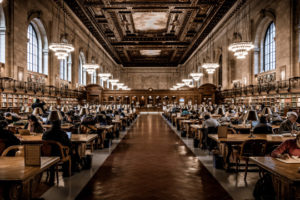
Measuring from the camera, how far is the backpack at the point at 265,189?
3.89m

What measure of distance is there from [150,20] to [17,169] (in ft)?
72.8

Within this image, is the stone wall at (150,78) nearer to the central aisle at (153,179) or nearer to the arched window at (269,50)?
the arched window at (269,50)

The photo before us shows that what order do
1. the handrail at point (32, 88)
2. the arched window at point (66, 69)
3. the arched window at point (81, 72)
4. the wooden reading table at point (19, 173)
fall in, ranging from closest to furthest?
the wooden reading table at point (19, 173) < the handrail at point (32, 88) < the arched window at point (66, 69) < the arched window at point (81, 72)

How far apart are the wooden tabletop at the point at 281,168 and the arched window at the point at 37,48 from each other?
17350 mm

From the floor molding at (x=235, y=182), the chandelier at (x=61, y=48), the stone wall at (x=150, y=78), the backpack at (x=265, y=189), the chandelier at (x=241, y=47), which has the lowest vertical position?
the floor molding at (x=235, y=182)

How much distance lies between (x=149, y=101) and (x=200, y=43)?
1275cm

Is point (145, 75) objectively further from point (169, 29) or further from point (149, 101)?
point (169, 29)

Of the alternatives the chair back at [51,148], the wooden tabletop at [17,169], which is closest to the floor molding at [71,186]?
the chair back at [51,148]

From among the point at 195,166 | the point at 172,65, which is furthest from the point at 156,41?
the point at 195,166

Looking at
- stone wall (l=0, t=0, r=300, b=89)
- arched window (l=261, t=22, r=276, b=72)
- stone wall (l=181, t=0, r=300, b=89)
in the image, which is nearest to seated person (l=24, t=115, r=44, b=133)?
stone wall (l=0, t=0, r=300, b=89)

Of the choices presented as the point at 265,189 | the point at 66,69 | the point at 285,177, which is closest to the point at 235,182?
the point at 265,189

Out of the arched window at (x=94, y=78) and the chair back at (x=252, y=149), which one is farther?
the arched window at (x=94, y=78)

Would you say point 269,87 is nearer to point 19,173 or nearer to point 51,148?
point 51,148

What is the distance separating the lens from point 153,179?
199 inches
